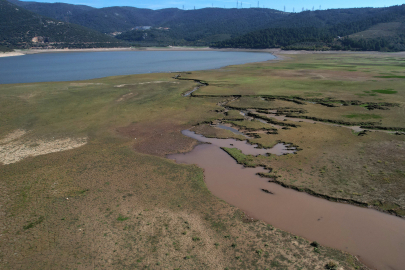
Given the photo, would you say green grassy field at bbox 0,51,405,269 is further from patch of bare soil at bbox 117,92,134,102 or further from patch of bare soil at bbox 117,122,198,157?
patch of bare soil at bbox 117,92,134,102

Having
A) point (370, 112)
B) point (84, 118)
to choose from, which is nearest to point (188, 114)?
point (84, 118)

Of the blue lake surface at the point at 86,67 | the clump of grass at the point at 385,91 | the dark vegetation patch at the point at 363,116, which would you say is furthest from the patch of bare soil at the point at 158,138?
the blue lake surface at the point at 86,67

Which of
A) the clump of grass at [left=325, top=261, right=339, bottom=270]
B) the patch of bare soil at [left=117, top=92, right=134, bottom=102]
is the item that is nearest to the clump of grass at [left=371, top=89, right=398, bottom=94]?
the patch of bare soil at [left=117, top=92, right=134, bottom=102]

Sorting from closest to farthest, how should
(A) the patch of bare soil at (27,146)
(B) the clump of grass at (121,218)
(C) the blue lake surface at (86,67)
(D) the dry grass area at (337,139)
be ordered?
1. (B) the clump of grass at (121,218)
2. (D) the dry grass area at (337,139)
3. (A) the patch of bare soil at (27,146)
4. (C) the blue lake surface at (86,67)

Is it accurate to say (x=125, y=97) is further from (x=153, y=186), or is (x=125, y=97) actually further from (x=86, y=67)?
(x=86, y=67)

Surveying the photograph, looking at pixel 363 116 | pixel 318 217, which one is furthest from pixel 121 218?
pixel 363 116

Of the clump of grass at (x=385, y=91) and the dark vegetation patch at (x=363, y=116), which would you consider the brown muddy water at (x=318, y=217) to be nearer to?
the dark vegetation patch at (x=363, y=116)
